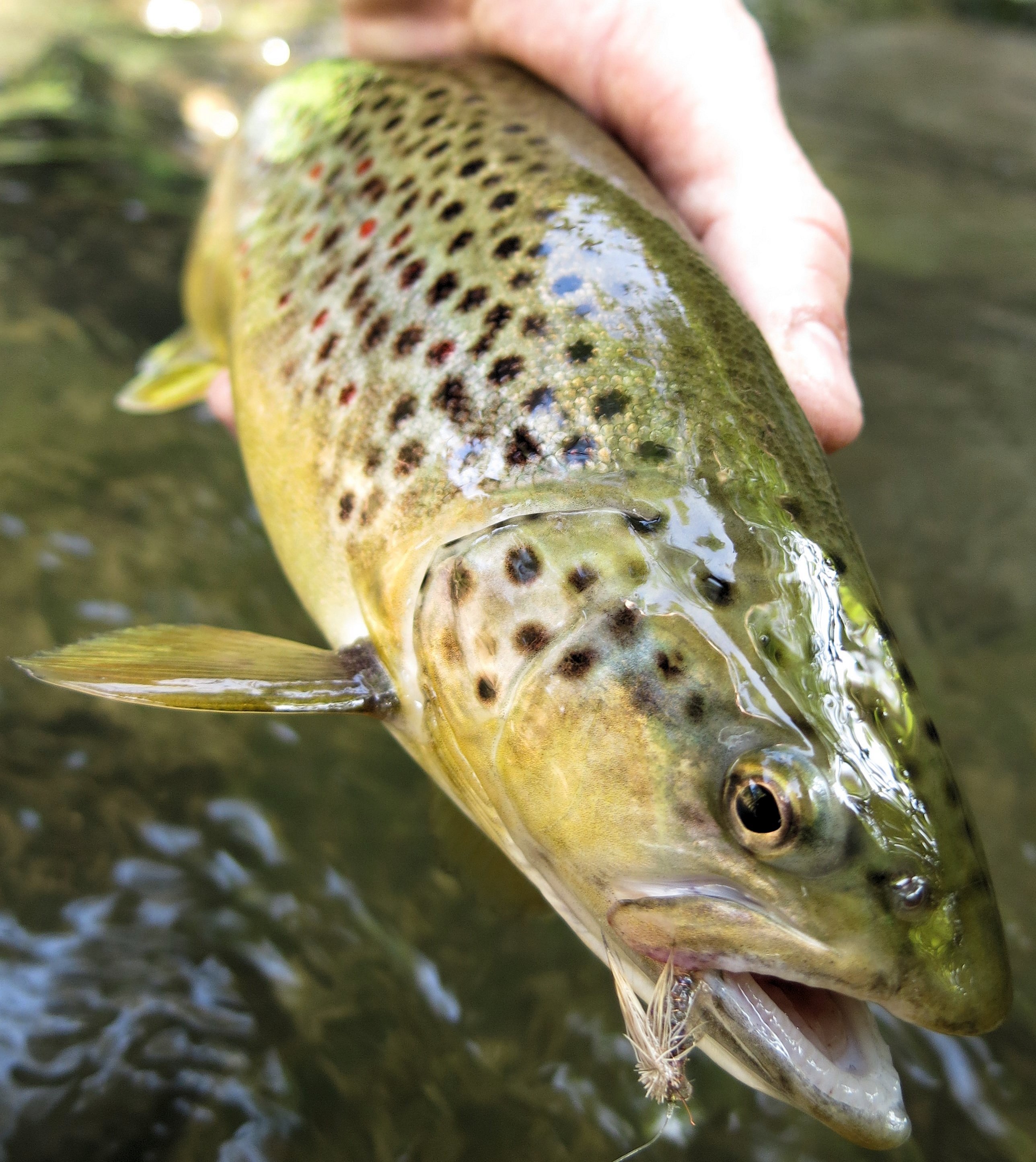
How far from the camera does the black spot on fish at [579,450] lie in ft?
5.89

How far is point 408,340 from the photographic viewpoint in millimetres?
2170

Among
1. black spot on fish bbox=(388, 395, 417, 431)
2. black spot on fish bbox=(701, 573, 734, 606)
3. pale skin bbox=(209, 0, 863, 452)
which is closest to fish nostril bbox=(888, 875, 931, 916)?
black spot on fish bbox=(701, 573, 734, 606)

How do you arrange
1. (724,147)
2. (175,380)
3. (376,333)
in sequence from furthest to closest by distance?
(175,380) → (724,147) → (376,333)

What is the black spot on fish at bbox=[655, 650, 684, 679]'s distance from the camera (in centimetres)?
159

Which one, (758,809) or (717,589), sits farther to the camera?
(717,589)

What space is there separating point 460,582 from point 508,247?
74 centimetres

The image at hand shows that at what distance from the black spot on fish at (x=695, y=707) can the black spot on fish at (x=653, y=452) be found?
42 centimetres

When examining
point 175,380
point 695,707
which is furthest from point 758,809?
point 175,380

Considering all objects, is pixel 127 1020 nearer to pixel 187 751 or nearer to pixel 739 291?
pixel 187 751

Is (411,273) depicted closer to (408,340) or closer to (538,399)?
(408,340)

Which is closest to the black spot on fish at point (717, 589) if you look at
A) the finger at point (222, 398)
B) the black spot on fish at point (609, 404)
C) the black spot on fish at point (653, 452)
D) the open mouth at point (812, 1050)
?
the black spot on fish at point (653, 452)

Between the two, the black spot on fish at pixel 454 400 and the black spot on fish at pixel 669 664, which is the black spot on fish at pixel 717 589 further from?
the black spot on fish at pixel 454 400

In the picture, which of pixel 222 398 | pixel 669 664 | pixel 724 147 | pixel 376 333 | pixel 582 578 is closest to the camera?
pixel 669 664

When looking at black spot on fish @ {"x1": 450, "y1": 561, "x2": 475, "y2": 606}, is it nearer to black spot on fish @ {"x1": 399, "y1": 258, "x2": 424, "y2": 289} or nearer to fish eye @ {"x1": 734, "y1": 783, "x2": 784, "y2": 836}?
fish eye @ {"x1": 734, "y1": 783, "x2": 784, "y2": 836}
